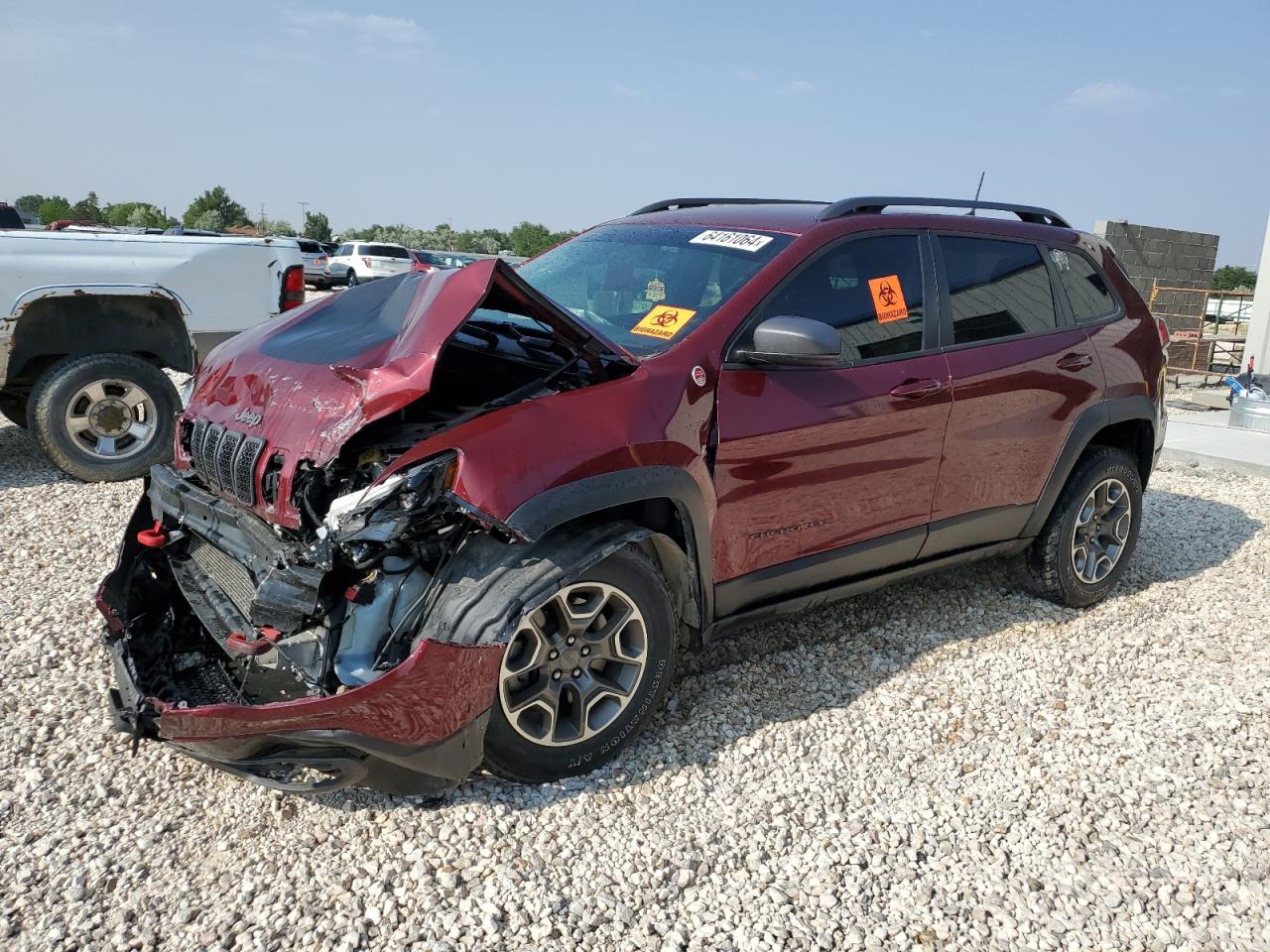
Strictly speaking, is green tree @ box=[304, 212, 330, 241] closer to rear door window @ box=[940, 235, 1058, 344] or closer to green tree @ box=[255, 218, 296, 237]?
green tree @ box=[255, 218, 296, 237]

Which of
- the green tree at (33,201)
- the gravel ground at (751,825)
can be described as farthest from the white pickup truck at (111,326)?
the green tree at (33,201)

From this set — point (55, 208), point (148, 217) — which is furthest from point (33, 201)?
point (148, 217)

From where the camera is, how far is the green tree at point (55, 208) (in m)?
46.7

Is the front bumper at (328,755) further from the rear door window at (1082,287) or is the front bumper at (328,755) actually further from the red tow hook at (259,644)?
the rear door window at (1082,287)

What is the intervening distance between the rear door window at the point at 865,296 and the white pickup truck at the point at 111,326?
185 inches

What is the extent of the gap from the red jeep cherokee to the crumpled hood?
0.5 inches

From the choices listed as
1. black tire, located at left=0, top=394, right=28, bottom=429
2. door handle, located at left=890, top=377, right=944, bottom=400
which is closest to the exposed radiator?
door handle, located at left=890, top=377, right=944, bottom=400

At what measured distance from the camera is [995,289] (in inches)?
166

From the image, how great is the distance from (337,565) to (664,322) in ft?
4.71

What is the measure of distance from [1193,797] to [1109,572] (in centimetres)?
185

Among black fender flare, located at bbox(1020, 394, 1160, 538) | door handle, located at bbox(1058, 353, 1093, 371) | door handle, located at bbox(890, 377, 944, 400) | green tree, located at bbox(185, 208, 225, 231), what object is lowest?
black fender flare, located at bbox(1020, 394, 1160, 538)

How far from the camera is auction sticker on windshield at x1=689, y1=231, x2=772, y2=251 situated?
3.67m

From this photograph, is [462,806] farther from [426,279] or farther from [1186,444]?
[1186,444]

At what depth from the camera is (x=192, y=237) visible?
6.73 metres
